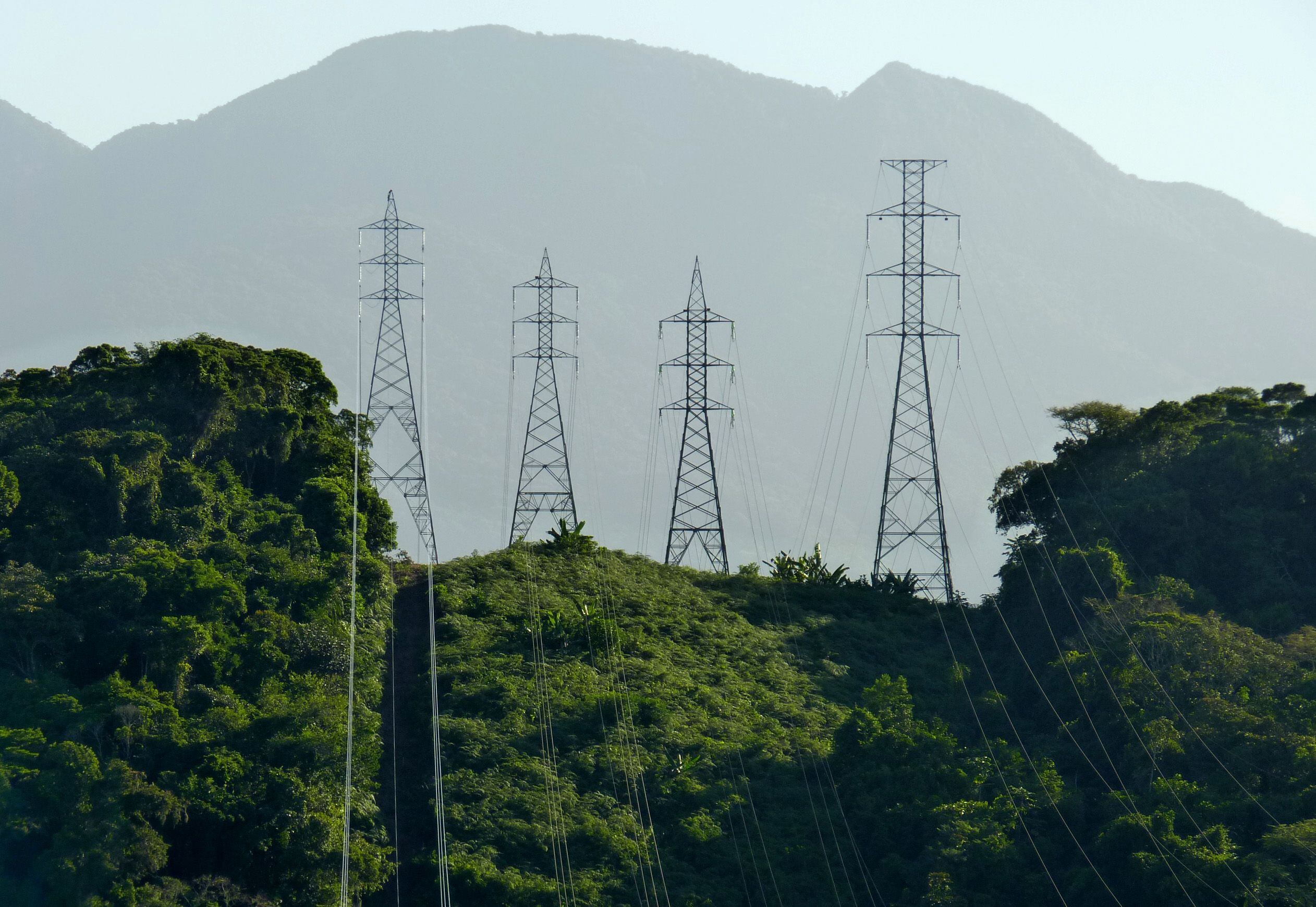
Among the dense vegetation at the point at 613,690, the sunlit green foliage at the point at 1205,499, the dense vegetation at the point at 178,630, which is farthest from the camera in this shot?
the sunlit green foliage at the point at 1205,499

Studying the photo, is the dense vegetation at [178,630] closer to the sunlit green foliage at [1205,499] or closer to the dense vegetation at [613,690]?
the dense vegetation at [613,690]

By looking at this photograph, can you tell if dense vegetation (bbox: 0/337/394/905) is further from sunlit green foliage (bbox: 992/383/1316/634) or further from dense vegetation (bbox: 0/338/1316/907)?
sunlit green foliage (bbox: 992/383/1316/634)

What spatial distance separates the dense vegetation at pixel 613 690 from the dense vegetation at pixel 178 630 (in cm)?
9

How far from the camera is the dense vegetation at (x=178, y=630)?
2991 cm

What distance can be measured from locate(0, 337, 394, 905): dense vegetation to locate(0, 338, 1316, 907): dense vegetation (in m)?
0.09

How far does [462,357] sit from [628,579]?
142 meters

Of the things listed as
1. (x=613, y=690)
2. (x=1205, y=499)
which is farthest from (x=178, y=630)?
(x=1205, y=499)

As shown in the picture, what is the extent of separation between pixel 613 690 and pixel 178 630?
12111 mm

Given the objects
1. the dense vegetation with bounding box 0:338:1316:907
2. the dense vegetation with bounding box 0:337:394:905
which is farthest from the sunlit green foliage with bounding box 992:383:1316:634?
the dense vegetation with bounding box 0:337:394:905

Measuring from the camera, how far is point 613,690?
40.3 meters

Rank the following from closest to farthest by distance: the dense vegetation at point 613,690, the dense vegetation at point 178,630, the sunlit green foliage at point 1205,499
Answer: the dense vegetation at point 178,630
the dense vegetation at point 613,690
the sunlit green foliage at point 1205,499

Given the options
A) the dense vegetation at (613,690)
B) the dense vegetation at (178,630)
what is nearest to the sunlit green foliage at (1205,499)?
the dense vegetation at (613,690)

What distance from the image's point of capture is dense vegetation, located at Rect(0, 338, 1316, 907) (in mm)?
31109

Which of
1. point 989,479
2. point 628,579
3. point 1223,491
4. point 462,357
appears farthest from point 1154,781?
point 462,357
